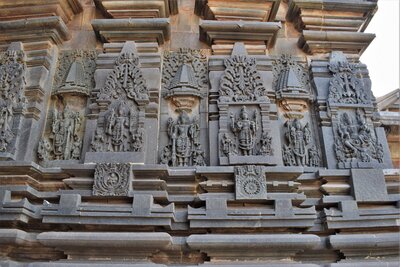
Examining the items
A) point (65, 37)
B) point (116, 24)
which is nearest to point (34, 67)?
point (65, 37)

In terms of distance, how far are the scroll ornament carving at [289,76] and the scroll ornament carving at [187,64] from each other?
1.05 metres

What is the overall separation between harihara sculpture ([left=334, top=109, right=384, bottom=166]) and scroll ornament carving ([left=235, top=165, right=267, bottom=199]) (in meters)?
1.14

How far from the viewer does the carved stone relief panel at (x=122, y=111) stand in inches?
170

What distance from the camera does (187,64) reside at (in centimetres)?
500

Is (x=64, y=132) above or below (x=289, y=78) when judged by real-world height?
below

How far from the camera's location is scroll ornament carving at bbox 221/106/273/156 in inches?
171

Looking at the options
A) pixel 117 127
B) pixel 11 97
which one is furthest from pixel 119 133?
pixel 11 97

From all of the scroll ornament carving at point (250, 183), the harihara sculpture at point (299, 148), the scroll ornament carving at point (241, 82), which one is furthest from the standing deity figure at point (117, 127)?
the harihara sculpture at point (299, 148)

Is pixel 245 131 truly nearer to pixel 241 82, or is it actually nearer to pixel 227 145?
pixel 227 145

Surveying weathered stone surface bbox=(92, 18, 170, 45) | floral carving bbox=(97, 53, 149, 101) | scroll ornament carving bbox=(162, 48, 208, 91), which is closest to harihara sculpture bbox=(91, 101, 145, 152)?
floral carving bbox=(97, 53, 149, 101)

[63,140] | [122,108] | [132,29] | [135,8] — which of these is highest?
[135,8]

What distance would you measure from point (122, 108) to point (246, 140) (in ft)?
5.47

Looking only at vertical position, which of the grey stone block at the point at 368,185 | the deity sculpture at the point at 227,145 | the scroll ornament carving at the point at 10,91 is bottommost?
the grey stone block at the point at 368,185

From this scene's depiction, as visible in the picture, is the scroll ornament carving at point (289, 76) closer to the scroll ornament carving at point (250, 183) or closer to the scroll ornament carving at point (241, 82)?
the scroll ornament carving at point (241, 82)
